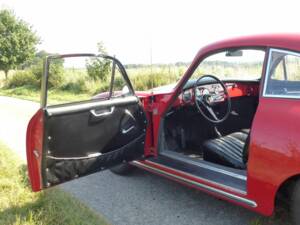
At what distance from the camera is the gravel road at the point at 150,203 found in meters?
3.26

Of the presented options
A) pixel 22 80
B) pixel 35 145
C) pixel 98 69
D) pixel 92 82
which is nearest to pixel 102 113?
pixel 35 145

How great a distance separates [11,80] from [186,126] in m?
23.1

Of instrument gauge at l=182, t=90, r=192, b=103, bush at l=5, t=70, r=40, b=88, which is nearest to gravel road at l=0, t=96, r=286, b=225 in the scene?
instrument gauge at l=182, t=90, r=192, b=103

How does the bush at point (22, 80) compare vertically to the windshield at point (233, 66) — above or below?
below

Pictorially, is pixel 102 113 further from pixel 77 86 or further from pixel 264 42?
pixel 77 86

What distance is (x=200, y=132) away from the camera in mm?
Answer: 4121

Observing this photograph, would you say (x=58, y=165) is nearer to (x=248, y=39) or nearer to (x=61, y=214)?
(x=61, y=214)

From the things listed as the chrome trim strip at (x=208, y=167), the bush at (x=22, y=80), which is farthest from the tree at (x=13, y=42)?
the chrome trim strip at (x=208, y=167)

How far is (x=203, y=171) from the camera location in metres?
3.26

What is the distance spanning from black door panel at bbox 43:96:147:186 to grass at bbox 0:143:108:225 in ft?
1.39

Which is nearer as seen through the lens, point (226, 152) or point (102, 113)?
point (102, 113)

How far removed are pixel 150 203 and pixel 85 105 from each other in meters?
1.28

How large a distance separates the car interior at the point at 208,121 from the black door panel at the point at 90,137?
41cm

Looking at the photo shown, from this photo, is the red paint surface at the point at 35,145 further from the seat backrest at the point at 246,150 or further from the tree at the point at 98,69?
the tree at the point at 98,69
